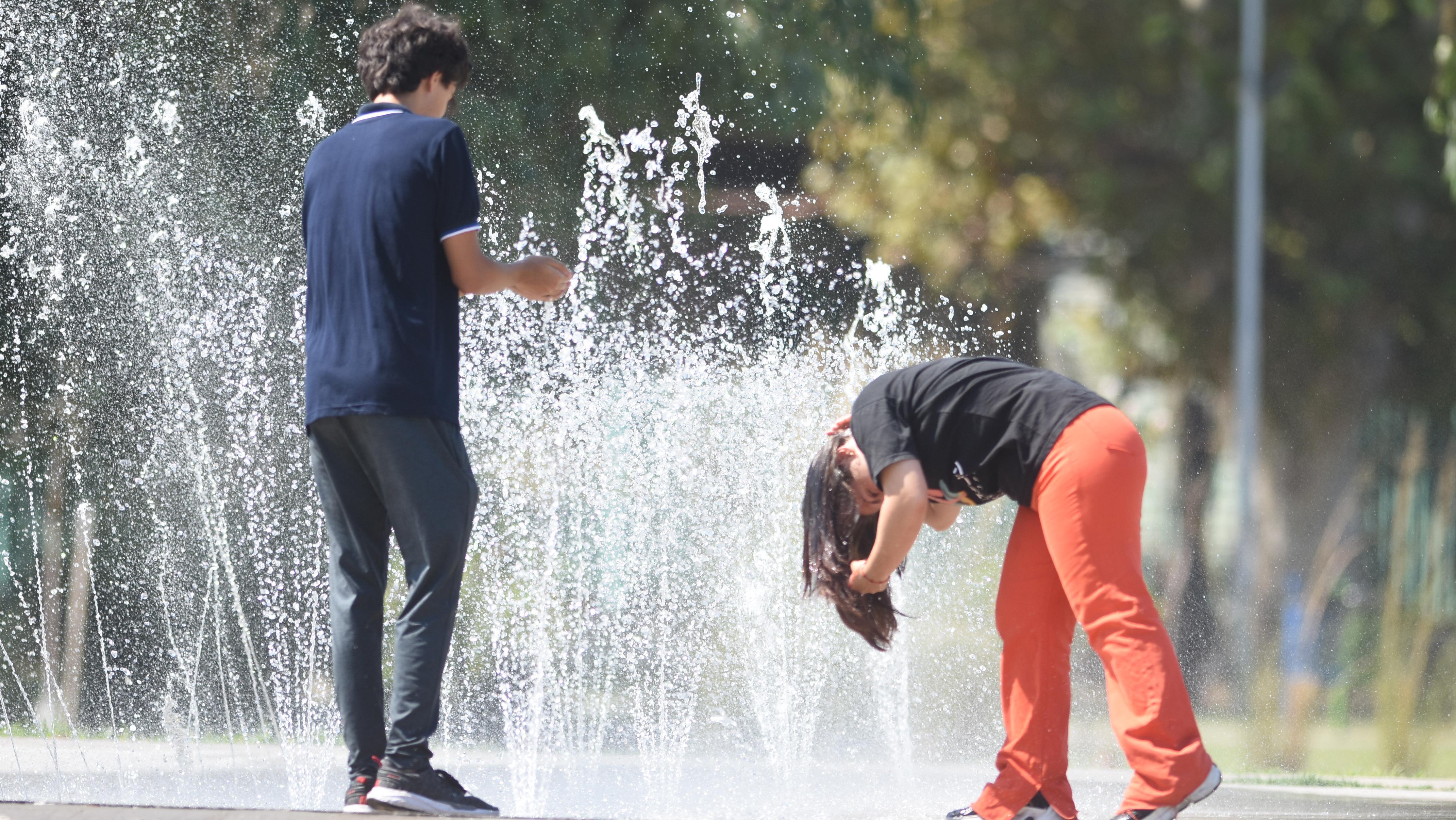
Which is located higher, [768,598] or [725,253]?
[725,253]

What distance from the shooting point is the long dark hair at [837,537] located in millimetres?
3105

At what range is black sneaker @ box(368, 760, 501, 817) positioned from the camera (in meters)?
2.93

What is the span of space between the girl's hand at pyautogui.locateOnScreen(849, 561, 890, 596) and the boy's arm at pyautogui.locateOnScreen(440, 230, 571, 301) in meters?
0.84

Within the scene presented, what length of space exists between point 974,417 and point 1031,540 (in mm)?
312

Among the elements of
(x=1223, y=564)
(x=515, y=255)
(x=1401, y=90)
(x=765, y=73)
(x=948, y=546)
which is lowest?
(x=1223, y=564)

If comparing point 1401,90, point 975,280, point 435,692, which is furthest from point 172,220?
point 1401,90

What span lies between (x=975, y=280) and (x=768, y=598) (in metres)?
9.31

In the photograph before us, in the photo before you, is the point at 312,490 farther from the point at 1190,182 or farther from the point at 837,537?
the point at 1190,182

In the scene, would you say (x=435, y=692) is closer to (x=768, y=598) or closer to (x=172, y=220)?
(x=768, y=598)

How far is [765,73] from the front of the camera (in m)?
7.78

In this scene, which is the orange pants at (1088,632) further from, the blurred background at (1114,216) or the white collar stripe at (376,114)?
the blurred background at (1114,216)

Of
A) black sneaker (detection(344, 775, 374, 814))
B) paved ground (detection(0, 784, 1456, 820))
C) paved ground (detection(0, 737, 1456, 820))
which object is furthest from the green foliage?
black sneaker (detection(344, 775, 374, 814))

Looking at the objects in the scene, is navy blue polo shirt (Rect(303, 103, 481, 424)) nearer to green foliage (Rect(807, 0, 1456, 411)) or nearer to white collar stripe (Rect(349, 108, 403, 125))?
white collar stripe (Rect(349, 108, 403, 125))

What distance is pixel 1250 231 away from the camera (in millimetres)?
13695
